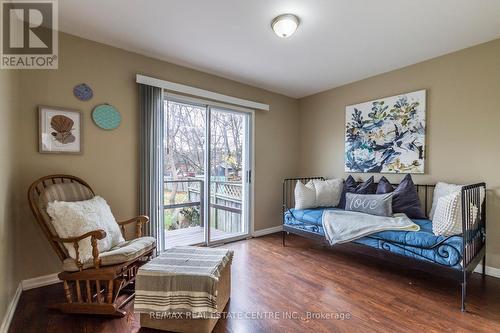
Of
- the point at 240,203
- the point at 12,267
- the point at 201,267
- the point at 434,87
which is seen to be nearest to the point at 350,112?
the point at 434,87

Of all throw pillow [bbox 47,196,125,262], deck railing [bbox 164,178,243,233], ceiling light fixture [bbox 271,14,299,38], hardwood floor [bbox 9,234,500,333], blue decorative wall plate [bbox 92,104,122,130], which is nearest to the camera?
hardwood floor [bbox 9,234,500,333]

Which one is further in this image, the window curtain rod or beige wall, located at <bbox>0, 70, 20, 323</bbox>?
the window curtain rod

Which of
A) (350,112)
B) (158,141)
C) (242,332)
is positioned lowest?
(242,332)

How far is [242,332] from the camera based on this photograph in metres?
1.66

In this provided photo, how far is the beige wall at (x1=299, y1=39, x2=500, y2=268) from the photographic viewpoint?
8.08 feet

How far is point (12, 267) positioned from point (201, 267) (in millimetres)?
1570

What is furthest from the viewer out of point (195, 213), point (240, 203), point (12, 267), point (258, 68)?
point (240, 203)

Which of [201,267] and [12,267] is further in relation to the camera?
[12,267]

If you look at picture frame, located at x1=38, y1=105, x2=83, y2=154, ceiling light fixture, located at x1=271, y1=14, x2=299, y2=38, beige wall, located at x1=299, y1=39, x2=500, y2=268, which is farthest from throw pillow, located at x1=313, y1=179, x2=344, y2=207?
picture frame, located at x1=38, y1=105, x2=83, y2=154

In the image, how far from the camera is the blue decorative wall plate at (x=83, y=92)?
2396 millimetres

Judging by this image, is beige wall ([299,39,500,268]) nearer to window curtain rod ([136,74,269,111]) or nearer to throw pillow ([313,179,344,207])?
throw pillow ([313,179,344,207])

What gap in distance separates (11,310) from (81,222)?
30.1 inches

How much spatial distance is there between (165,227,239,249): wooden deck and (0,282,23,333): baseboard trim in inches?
58.0

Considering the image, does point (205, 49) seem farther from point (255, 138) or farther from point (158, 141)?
point (255, 138)
